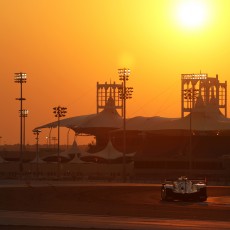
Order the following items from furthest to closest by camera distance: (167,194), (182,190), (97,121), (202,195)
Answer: (97,121) → (202,195) → (182,190) → (167,194)

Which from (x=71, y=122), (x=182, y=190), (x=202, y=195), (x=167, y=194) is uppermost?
(x=71, y=122)

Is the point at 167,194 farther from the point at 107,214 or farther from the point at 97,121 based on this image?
the point at 97,121

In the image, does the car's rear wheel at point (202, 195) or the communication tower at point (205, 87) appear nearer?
the car's rear wheel at point (202, 195)

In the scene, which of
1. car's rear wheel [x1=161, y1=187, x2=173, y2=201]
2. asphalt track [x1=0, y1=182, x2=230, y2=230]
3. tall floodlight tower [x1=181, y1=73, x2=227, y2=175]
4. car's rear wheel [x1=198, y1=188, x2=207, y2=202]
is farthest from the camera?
tall floodlight tower [x1=181, y1=73, x2=227, y2=175]

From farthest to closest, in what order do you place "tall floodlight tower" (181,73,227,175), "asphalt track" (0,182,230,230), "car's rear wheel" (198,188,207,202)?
"tall floodlight tower" (181,73,227,175) < "car's rear wheel" (198,188,207,202) < "asphalt track" (0,182,230,230)

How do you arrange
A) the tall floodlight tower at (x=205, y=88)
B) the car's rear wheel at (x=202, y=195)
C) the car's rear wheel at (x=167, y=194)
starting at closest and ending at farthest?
the car's rear wheel at (x=167, y=194)
the car's rear wheel at (x=202, y=195)
the tall floodlight tower at (x=205, y=88)

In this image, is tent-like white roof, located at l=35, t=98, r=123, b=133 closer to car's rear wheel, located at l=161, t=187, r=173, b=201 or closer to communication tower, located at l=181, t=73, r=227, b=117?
communication tower, located at l=181, t=73, r=227, b=117

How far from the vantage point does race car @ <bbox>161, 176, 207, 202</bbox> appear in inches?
1966

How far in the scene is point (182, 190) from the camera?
50.1 metres

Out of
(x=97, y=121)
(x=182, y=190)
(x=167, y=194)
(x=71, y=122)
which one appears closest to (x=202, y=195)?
(x=182, y=190)

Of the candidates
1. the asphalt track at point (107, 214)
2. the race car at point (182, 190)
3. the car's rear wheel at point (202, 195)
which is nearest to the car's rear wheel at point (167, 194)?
the race car at point (182, 190)

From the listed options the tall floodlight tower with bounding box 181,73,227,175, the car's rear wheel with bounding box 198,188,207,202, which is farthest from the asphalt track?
the tall floodlight tower with bounding box 181,73,227,175

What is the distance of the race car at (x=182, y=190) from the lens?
A: 164 feet

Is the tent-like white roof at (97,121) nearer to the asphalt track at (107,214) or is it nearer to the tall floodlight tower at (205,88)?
the tall floodlight tower at (205,88)
